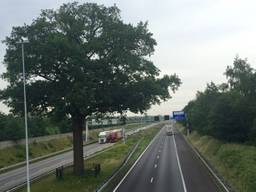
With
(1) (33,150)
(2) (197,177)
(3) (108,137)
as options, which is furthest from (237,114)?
(3) (108,137)

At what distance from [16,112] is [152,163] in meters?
17.6

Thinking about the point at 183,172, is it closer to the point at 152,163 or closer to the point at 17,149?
the point at 152,163

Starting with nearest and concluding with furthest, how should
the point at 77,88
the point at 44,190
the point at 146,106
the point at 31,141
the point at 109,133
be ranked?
1. the point at 44,190
2. the point at 77,88
3. the point at 146,106
4. the point at 31,141
5. the point at 109,133

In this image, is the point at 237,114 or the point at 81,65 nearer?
the point at 81,65

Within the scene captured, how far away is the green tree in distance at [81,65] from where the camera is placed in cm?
3922

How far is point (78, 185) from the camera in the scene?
36875 millimetres

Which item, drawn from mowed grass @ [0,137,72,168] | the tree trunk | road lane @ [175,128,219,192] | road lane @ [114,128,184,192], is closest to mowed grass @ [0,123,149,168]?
mowed grass @ [0,137,72,168]

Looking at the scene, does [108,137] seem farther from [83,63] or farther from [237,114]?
[83,63]

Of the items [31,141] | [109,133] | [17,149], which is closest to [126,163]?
Result: [17,149]

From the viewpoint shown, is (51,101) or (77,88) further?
(51,101)

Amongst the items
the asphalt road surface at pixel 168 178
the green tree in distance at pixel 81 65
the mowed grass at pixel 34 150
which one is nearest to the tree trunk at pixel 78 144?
the green tree in distance at pixel 81 65

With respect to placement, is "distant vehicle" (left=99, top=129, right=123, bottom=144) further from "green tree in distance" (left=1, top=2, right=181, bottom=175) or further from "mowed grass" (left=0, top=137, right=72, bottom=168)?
"green tree in distance" (left=1, top=2, right=181, bottom=175)

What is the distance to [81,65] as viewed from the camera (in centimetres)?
3962

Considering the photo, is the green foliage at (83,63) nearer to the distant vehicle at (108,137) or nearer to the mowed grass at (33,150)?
the mowed grass at (33,150)
